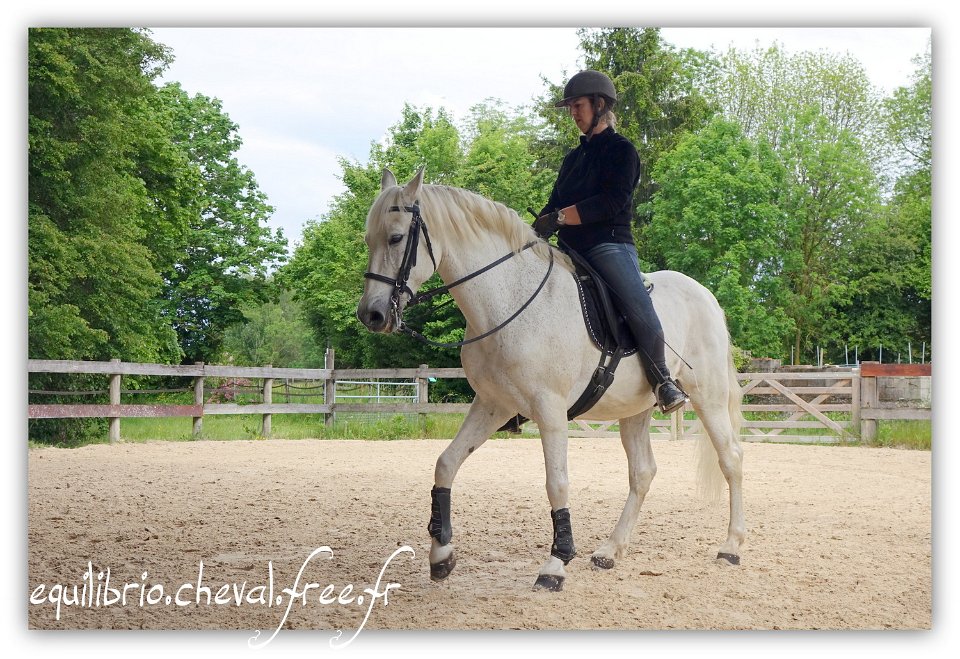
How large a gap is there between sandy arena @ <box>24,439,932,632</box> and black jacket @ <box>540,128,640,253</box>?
2.07 meters

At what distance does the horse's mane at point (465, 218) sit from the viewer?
450 cm

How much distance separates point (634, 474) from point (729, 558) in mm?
811

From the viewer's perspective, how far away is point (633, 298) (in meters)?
5.17

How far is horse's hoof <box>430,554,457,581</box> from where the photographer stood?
4.86 metres

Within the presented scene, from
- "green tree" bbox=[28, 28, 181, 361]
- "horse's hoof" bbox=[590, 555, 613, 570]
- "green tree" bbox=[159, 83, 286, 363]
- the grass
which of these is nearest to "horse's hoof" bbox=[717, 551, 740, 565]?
"horse's hoof" bbox=[590, 555, 613, 570]

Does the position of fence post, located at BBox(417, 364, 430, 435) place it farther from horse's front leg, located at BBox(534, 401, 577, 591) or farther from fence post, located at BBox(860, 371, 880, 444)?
horse's front leg, located at BBox(534, 401, 577, 591)

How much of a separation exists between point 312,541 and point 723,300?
1747 centimetres

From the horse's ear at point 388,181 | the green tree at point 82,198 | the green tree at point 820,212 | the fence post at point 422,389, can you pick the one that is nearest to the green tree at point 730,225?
the green tree at point 820,212

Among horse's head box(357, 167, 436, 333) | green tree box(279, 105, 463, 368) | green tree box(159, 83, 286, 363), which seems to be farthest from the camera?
green tree box(159, 83, 286, 363)

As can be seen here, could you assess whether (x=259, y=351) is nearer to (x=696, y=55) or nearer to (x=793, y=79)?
(x=696, y=55)

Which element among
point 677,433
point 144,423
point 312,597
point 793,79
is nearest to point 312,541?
point 312,597

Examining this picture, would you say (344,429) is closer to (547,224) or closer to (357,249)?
(357,249)

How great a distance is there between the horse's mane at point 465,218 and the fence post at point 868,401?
11.6m

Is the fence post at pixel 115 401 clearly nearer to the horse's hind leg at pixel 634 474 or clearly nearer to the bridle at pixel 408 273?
the horse's hind leg at pixel 634 474
